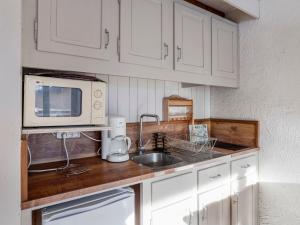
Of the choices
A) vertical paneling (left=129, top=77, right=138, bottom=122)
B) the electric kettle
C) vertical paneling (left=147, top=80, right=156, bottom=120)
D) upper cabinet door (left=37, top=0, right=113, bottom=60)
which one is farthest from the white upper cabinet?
the electric kettle

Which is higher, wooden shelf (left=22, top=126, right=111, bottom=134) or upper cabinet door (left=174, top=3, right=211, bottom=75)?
upper cabinet door (left=174, top=3, right=211, bottom=75)

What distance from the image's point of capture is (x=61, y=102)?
1.16 meters

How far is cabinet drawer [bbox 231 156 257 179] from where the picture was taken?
6.16 feet

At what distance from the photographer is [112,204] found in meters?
1.13

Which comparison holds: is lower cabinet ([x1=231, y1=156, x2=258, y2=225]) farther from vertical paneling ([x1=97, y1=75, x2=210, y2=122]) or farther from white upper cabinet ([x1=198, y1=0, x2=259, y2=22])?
white upper cabinet ([x1=198, y1=0, x2=259, y2=22])

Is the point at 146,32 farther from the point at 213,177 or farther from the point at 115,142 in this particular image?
the point at 213,177

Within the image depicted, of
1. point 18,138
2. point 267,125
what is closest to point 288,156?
point 267,125

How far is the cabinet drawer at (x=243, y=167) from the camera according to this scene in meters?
1.88

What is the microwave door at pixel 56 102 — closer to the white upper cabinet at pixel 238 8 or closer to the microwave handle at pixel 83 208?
the microwave handle at pixel 83 208

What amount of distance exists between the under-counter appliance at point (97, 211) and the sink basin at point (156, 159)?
516mm

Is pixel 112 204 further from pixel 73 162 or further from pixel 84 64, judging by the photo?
pixel 84 64

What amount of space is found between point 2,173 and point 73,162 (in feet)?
2.31

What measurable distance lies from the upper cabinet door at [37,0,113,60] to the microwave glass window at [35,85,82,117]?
0.65 feet

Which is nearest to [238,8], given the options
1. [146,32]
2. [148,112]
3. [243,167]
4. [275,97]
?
[275,97]
